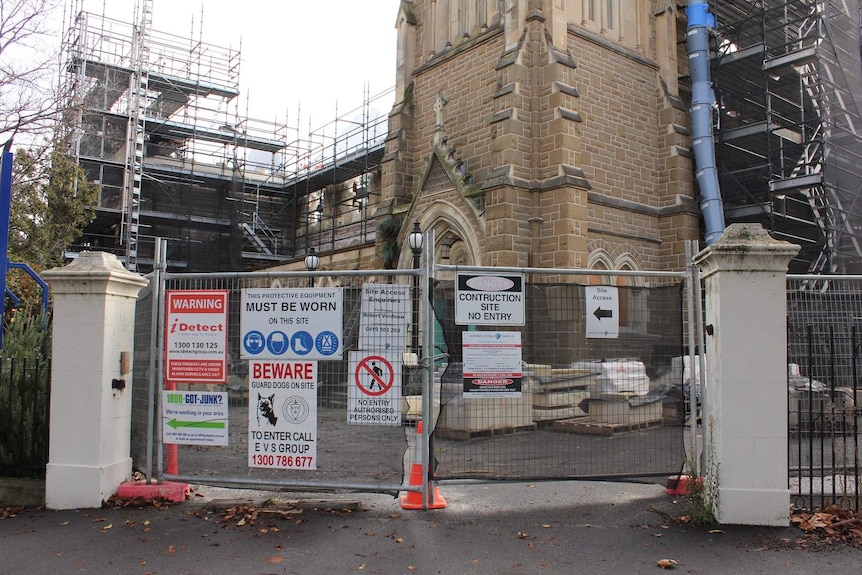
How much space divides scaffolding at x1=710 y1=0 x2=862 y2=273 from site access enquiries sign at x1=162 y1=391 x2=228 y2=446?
16.3m

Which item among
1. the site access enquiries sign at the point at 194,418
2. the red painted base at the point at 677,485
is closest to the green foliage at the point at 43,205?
the site access enquiries sign at the point at 194,418

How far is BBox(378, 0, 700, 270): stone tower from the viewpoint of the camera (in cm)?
1616

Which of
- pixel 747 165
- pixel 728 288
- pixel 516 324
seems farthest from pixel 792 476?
pixel 747 165

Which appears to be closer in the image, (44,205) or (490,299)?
(490,299)

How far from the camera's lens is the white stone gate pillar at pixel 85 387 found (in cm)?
617

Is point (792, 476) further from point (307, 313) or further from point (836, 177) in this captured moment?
point (836, 177)

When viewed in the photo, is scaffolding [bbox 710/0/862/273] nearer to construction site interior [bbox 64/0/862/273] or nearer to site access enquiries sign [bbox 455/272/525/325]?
construction site interior [bbox 64/0/862/273]

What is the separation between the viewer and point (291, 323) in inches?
245

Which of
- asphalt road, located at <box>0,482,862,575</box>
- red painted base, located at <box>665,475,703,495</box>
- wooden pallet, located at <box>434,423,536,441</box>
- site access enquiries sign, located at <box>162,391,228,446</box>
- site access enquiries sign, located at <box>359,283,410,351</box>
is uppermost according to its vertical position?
site access enquiries sign, located at <box>359,283,410,351</box>

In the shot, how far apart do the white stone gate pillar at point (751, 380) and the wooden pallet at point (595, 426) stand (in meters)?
1.44

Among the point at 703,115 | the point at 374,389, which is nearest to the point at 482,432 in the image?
the point at 374,389

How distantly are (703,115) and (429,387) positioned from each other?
1582cm

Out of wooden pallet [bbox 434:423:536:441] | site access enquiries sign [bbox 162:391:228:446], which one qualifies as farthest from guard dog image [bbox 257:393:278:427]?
wooden pallet [bbox 434:423:536:441]

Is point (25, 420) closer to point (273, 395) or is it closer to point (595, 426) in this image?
point (273, 395)
